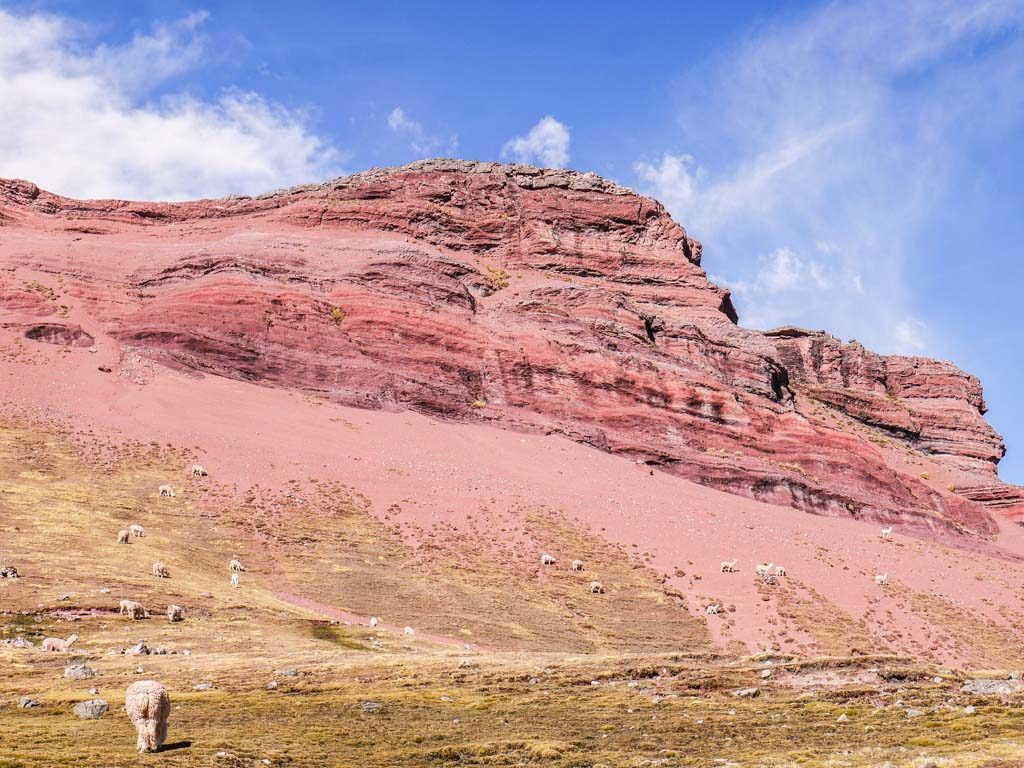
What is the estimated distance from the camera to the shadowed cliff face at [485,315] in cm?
7881

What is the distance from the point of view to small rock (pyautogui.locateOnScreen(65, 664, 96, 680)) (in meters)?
28.8

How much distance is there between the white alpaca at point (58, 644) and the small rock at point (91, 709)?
355 inches

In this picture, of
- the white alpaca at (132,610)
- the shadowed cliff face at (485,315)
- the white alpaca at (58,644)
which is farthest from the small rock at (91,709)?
the shadowed cliff face at (485,315)

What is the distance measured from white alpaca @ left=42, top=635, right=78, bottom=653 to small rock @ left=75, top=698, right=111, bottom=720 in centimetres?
902

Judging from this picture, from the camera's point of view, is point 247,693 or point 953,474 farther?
point 953,474

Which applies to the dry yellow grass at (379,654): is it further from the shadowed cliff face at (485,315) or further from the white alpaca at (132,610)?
the shadowed cliff face at (485,315)

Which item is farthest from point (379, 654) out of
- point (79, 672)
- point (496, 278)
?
point (496, 278)

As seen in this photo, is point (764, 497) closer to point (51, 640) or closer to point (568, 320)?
point (568, 320)

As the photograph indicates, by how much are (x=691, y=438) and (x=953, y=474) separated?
53050mm

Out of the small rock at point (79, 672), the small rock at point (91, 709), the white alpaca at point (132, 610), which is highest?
the white alpaca at point (132, 610)

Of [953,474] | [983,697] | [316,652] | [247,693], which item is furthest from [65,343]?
[953,474]

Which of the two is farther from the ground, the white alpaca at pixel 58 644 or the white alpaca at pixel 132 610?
the white alpaca at pixel 132 610

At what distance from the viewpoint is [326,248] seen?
311 feet

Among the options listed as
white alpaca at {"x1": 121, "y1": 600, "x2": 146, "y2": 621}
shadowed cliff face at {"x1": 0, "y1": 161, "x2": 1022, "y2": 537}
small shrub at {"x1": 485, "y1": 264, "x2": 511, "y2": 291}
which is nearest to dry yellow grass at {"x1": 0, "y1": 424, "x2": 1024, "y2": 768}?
white alpaca at {"x1": 121, "y1": 600, "x2": 146, "y2": 621}
